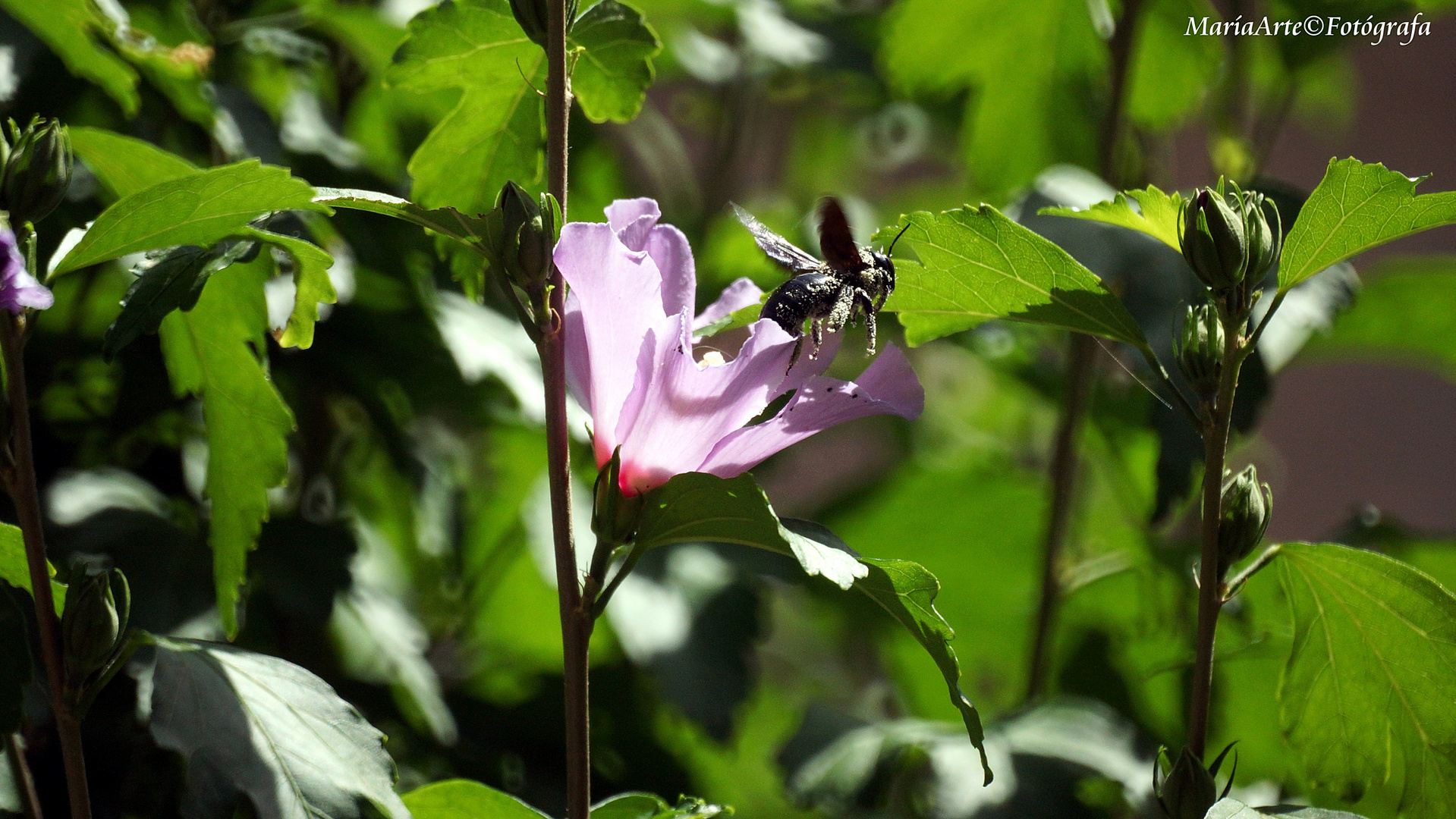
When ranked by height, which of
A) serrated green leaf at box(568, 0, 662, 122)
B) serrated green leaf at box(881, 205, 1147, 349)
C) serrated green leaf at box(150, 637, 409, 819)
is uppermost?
serrated green leaf at box(568, 0, 662, 122)

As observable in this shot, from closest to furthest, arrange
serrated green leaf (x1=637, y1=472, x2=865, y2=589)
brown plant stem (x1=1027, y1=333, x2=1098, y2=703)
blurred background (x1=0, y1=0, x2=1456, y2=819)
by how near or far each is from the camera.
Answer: serrated green leaf (x1=637, y1=472, x2=865, y2=589) < blurred background (x1=0, y1=0, x2=1456, y2=819) < brown plant stem (x1=1027, y1=333, x2=1098, y2=703)

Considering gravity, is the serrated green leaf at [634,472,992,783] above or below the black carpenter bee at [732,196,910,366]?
below

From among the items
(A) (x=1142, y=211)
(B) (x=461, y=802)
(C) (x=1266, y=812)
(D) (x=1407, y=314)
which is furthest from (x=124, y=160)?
(D) (x=1407, y=314)

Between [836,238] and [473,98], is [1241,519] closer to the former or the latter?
[836,238]

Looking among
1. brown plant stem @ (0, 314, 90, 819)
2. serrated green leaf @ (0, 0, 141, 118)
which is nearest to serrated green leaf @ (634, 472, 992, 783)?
brown plant stem @ (0, 314, 90, 819)

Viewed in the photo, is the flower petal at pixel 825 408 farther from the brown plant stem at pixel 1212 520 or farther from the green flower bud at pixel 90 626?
the green flower bud at pixel 90 626

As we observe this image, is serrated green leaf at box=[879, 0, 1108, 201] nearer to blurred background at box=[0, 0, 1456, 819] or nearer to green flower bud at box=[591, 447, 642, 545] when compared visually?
blurred background at box=[0, 0, 1456, 819]

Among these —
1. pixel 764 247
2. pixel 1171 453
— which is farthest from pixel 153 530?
pixel 1171 453
